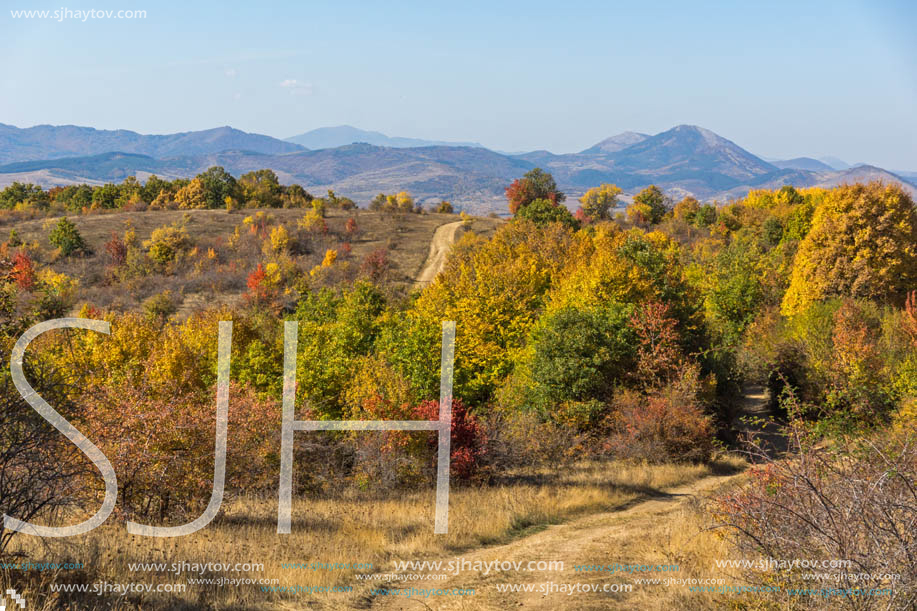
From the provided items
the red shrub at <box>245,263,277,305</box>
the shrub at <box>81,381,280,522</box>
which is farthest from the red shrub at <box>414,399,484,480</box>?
the red shrub at <box>245,263,277,305</box>

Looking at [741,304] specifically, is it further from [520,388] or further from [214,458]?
[214,458]

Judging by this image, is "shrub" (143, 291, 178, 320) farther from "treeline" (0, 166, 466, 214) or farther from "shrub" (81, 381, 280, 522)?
"shrub" (81, 381, 280, 522)

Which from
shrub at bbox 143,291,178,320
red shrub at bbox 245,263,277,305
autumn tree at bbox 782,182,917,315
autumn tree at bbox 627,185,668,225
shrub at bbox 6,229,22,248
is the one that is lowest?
shrub at bbox 143,291,178,320

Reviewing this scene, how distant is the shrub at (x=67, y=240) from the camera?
3022 inches

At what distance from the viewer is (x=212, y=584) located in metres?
10.8

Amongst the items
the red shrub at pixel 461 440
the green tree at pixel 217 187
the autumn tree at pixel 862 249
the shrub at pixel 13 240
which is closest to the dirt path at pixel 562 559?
the red shrub at pixel 461 440

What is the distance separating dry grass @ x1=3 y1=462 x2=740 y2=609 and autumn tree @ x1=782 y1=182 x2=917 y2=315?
21239mm

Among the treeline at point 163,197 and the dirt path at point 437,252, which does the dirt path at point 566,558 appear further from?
the treeline at point 163,197

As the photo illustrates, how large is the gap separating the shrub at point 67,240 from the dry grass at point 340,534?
239 feet

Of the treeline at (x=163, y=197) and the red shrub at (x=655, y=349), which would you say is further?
the treeline at (x=163, y=197)

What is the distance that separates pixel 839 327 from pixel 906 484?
82.4 ft

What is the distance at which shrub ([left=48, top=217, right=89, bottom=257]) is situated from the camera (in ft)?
252

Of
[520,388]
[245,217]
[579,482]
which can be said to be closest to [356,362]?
[520,388]

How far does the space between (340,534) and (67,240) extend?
77.1m
